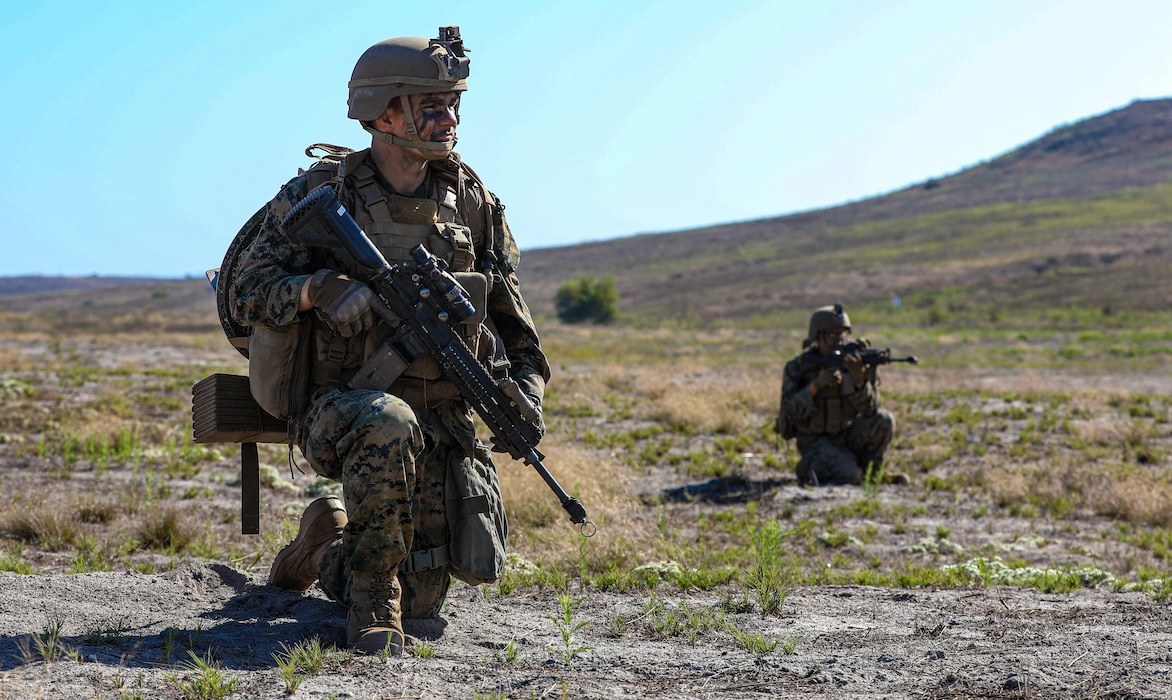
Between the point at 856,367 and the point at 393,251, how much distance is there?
7214 mm

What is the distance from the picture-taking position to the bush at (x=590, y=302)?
228 ft

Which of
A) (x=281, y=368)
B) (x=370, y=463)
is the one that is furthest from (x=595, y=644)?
(x=281, y=368)

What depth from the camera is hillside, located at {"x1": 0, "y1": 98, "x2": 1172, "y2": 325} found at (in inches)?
2672

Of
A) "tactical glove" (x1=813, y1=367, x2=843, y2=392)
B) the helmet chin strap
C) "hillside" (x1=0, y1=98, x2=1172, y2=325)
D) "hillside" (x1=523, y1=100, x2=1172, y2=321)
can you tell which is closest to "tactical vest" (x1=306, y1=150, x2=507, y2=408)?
the helmet chin strap

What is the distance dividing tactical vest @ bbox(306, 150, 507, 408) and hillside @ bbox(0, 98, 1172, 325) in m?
52.8

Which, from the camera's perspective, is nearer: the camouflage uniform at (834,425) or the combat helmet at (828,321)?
the camouflage uniform at (834,425)

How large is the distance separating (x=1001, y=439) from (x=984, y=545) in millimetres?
6537

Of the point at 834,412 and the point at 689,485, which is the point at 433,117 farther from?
the point at 834,412

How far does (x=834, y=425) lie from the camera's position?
1175 centimetres

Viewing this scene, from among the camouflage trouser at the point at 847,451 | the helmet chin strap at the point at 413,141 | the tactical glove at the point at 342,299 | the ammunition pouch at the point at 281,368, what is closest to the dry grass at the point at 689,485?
the camouflage trouser at the point at 847,451

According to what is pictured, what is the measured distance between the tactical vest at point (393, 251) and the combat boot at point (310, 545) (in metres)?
0.81

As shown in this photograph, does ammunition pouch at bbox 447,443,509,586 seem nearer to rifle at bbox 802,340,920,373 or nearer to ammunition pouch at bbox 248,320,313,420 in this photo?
ammunition pouch at bbox 248,320,313,420

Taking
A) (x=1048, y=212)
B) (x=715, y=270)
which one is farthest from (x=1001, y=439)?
(x=1048, y=212)

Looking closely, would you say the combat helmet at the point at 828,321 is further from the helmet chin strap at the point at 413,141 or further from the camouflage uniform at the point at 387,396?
the helmet chin strap at the point at 413,141
